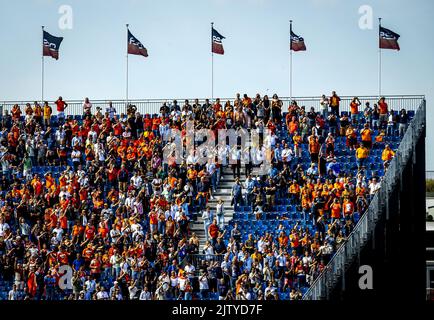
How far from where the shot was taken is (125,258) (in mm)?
35719

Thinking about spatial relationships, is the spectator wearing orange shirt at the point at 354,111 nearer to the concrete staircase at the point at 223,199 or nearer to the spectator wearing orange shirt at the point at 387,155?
the spectator wearing orange shirt at the point at 387,155

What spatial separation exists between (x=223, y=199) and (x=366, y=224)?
492 cm

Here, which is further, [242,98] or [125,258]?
[242,98]

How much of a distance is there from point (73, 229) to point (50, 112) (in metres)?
6.10

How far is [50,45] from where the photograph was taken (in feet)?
142

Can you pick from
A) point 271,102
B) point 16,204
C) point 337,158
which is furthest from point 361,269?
point 16,204

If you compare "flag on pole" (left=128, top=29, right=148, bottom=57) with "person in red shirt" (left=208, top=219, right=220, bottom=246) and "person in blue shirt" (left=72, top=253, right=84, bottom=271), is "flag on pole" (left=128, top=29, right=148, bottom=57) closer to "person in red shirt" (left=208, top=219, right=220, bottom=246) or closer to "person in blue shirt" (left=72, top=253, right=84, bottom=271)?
"person in red shirt" (left=208, top=219, right=220, bottom=246)

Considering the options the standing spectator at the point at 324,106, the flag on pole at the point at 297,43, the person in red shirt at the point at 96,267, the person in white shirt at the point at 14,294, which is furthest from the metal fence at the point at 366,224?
the person in white shirt at the point at 14,294

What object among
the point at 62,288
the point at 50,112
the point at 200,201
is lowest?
the point at 62,288

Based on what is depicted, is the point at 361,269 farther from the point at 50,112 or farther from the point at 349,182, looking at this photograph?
the point at 50,112

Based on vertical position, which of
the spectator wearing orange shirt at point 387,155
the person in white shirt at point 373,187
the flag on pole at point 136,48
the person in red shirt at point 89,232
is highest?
the flag on pole at point 136,48

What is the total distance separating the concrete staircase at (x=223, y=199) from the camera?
37156 millimetres

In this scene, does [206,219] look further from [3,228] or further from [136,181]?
[3,228]

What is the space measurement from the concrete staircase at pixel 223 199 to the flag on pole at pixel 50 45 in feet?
25.9
